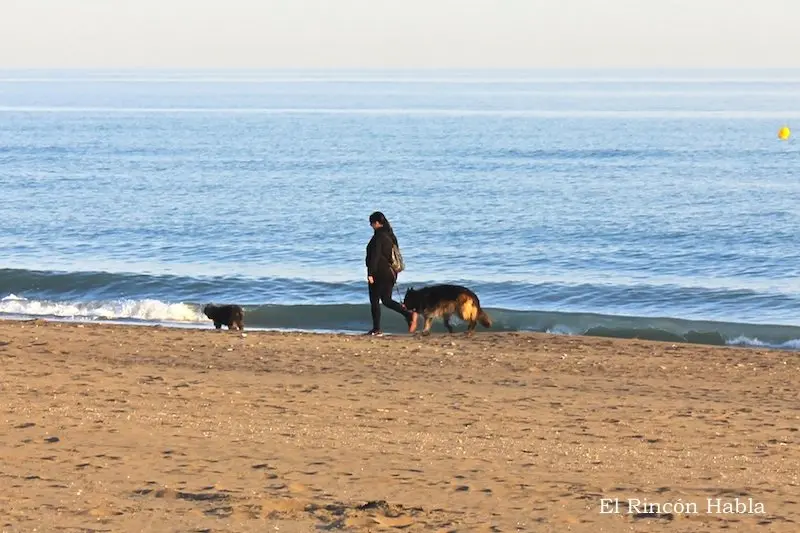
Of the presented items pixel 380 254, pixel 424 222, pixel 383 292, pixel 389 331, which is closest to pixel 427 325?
pixel 383 292

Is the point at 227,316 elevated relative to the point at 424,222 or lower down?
lower down

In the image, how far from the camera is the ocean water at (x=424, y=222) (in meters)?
21.2

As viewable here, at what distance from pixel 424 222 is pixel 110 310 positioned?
13925mm

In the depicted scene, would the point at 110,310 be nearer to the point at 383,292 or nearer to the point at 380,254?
the point at 383,292

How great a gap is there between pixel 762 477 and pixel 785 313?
43.3 feet

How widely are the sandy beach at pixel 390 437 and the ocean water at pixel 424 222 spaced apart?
5.46 m

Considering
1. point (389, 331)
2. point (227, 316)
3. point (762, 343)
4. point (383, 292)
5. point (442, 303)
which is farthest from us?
point (389, 331)

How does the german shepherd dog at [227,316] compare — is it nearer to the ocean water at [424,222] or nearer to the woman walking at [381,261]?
the ocean water at [424,222]

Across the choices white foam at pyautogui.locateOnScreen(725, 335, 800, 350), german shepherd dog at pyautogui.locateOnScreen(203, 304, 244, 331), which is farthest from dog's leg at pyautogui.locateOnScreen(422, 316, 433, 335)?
white foam at pyautogui.locateOnScreen(725, 335, 800, 350)

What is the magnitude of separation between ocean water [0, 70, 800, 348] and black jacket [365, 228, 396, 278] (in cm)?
417

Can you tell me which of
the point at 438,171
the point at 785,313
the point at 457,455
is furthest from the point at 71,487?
the point at 438,171

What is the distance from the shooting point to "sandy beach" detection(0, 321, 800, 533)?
6.96m

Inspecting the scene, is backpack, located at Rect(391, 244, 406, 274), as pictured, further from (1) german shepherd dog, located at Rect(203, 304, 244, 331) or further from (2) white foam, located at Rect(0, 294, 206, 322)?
(2) white foam, located at Rect(0, 294, 206, 322)

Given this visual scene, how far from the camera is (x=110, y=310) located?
2077cm
